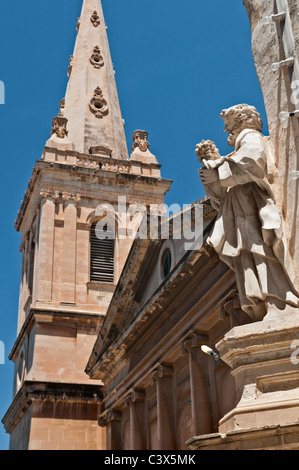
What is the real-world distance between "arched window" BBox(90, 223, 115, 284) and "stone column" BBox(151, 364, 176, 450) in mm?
12487

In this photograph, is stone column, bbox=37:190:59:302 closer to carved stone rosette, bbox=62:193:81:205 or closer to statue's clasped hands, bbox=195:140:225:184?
carved stone rosette, bbox=62:193:81:205

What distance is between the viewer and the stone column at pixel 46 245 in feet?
103

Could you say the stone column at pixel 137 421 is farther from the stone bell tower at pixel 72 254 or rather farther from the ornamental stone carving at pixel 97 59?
the ornamental stone carving at pixel 97 59

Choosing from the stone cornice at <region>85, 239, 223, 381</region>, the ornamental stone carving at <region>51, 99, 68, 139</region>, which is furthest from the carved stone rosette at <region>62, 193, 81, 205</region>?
the stone cornice at <region>85, 239, 223, 381</region>

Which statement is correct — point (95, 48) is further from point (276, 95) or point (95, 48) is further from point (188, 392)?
point (276, 95)

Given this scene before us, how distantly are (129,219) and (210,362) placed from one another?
17.2 m

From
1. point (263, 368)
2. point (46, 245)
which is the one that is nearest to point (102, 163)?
point (46, 245)

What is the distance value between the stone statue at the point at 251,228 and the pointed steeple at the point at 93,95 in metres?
30.1

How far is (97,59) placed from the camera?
4088cm

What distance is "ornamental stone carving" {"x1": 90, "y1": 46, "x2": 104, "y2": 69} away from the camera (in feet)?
133

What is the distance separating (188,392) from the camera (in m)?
19.6

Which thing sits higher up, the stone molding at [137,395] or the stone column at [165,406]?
the stone molding at [137,395]

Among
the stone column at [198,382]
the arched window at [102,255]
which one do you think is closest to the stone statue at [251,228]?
the stone column at [198,382]

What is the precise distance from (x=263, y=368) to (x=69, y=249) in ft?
90.1
